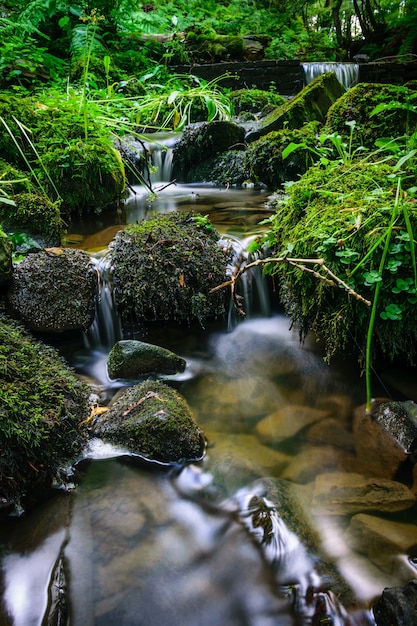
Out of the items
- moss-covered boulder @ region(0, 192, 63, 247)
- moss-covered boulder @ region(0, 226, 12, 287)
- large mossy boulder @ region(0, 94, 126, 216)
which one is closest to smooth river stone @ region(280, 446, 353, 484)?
moss-covered boulder @ region(0, 226, 12, 287)

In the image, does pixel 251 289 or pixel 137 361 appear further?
pixel 251 289

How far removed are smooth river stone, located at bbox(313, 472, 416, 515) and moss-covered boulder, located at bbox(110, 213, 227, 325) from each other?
1.65 meters

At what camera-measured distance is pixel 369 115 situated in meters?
4.04

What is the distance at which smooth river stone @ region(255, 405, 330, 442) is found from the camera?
261 centimetres

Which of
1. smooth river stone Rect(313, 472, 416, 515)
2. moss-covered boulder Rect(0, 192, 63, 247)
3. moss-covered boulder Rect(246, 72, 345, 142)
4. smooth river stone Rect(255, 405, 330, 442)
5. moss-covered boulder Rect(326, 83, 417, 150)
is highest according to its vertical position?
moss-covered boulder Rect(246, 72, 345, 142)

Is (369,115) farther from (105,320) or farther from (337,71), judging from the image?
(337,71)

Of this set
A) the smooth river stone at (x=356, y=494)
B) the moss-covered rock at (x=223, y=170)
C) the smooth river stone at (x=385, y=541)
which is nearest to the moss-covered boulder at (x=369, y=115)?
the moss-covered rock at (x=223, y=170)

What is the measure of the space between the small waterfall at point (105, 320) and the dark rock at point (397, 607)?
247 centimetres

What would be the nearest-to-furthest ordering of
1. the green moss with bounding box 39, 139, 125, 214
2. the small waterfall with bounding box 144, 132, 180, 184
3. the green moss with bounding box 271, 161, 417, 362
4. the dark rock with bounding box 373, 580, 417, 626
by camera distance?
1. the dark rock with bounding box 373, 580, 417, 626
2. the green moss with bounding box 271, 161, 417, 362
3. the green moss with bounding box 39, 139, 125, 214
4. the small waterfall with bounding box 144, 132, 180, 184

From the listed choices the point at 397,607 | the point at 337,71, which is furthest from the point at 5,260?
the point at 337,71

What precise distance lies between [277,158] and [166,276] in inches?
125

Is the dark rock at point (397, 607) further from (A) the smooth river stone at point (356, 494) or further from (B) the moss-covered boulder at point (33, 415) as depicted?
(B) the moss-covered boulder at point (33, 415)

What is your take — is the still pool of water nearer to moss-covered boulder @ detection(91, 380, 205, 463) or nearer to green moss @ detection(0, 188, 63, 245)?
moss-covered boulder @ detection(91, 380, 205, 463)

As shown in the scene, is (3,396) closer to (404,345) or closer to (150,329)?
(150,329)
